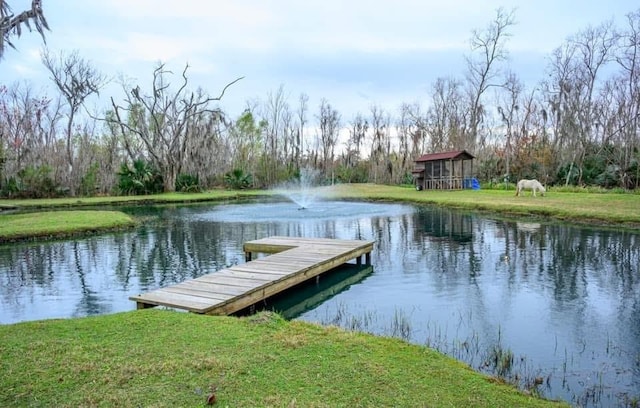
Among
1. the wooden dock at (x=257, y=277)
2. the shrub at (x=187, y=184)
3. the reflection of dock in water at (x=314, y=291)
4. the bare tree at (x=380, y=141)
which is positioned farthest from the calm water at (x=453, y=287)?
the bare tree at (x=380, y=141)

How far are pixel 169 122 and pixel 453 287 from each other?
30.1 meters

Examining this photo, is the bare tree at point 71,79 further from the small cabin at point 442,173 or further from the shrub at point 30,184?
the small cabin at point 442,173

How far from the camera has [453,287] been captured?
729 centimetres

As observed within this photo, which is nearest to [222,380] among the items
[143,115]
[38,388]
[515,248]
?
[38,388]

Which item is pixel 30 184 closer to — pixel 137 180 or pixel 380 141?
pixel 137 180

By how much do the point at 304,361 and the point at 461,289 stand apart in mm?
4287

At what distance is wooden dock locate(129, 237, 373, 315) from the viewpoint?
5.55 m

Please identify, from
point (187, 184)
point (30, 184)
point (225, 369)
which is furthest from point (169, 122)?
point (225, 369)

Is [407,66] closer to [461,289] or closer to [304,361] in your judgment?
[461,289]

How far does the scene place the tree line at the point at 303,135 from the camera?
26672mm

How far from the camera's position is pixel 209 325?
4.55 m

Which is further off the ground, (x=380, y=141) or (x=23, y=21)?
(x=23, y=21)

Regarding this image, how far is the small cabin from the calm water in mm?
14663

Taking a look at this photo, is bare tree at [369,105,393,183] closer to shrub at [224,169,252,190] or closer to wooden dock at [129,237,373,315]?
shrub at [224,169,252,190]
